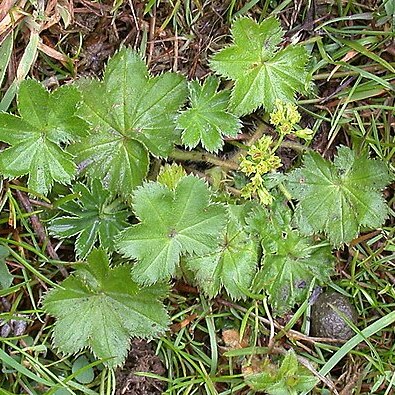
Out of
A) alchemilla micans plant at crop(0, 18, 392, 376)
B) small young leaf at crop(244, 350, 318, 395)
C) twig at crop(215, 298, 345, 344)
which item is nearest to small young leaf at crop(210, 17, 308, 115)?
alchemilla micans plant at crop(0, 18, 392, 376)

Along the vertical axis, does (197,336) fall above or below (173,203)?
below

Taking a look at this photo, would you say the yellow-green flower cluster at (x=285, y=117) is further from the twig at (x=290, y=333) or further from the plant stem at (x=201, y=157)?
the twig at (x=290, y=333)

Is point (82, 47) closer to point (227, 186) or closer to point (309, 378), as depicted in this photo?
point (227, 186)

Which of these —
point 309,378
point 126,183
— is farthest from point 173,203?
point 309,378

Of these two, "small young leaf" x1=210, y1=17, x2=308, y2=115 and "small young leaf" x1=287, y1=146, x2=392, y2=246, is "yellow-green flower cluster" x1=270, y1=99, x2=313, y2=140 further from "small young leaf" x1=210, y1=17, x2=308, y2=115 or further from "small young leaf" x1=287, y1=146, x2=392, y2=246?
"small young leaf" x1=287, y1=146, x2=392, y2=246

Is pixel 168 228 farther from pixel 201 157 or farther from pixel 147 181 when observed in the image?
pixel 201 157

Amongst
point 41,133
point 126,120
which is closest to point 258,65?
point 126,120

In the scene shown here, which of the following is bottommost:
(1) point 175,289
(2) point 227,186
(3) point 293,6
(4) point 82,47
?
(1) point 175,289
